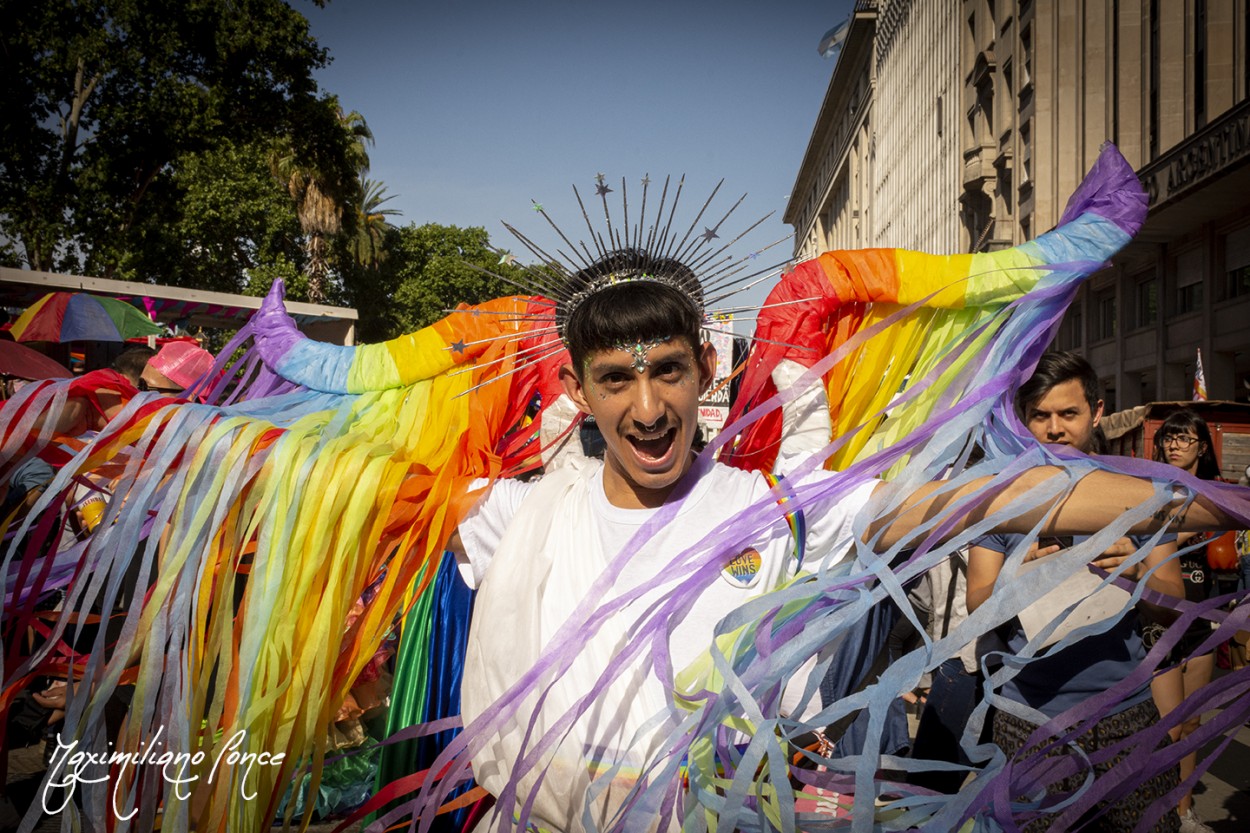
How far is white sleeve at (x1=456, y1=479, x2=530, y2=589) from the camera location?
2150 mm

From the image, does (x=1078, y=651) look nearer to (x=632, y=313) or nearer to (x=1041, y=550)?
(x=1041, y=550)

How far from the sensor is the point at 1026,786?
1.74 m

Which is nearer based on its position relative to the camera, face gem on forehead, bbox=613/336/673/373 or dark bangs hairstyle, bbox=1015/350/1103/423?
face gem on forehead, bbox=613/336/673/373

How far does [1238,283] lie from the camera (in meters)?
16.6

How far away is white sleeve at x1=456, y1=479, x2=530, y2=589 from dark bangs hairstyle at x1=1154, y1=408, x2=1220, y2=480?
→ 397 cm

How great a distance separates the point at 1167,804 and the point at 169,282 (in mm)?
18965

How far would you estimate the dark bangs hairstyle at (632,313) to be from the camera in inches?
79.0

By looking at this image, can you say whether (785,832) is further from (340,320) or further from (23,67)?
(23,67)

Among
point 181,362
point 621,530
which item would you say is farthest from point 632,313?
point 181,362

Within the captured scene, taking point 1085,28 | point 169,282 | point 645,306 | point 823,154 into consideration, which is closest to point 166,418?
point 645,306

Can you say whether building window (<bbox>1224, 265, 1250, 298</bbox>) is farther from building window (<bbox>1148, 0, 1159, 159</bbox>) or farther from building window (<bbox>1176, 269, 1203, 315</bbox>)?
building window (<bbox>1148, 0, 1159, 159</bbox>)

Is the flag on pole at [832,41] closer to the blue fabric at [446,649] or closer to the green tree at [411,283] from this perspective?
the green tree at [411,283]
